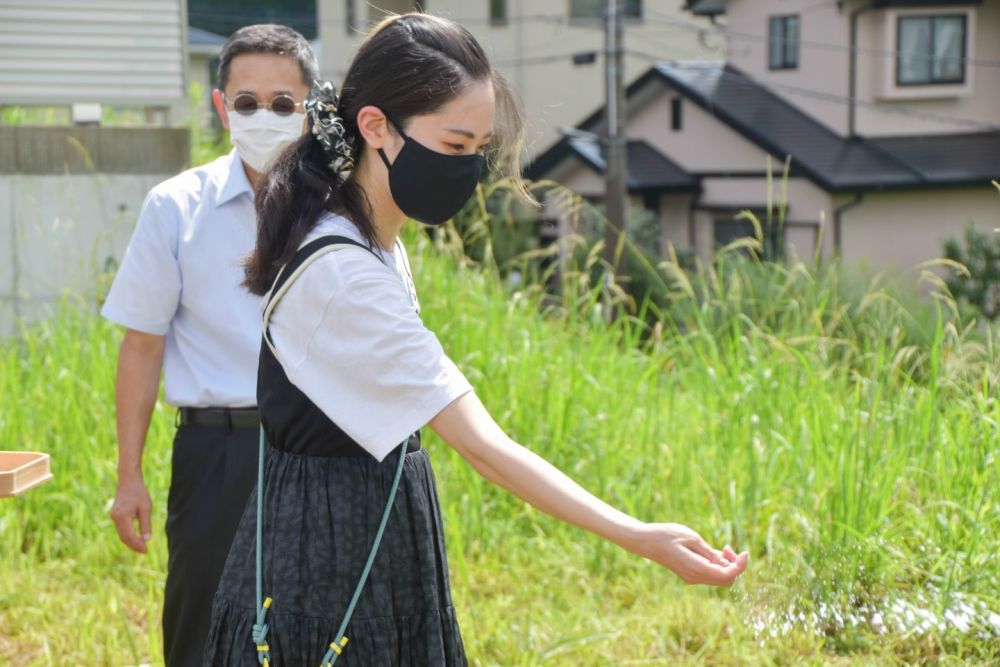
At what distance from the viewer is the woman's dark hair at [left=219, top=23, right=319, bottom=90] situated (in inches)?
120

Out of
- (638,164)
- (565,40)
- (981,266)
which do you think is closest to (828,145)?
(638,164)

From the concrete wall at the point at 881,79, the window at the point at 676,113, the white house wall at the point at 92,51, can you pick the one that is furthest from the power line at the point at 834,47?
the white house wall at the point at 92,51

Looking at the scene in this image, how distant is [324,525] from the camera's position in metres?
1.93

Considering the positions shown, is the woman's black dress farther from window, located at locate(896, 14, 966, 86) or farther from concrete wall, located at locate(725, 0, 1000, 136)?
window, located at locate(896, 14, 966, 86)

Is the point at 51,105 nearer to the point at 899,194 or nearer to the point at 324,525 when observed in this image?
the point at 324,525

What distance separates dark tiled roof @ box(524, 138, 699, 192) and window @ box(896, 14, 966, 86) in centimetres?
427

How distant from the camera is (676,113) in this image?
24.4 meters

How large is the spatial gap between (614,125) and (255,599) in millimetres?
17508

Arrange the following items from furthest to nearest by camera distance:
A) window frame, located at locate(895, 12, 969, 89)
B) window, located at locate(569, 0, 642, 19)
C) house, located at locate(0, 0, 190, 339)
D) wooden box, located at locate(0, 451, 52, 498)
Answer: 1. window, located at locate(569, 0, 642, 19)
2. window frame, located at locate(895, 12, 969, 89)
3. house, located at locate(0, 0, 190, 339)
4. wooden box, located at locate(0, 451, 52, 498)

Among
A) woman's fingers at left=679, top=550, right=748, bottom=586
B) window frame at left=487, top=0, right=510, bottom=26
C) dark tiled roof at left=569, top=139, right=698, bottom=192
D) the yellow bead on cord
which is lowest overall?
dark tiled roof at left=569, top=139, right=698, bottom=192

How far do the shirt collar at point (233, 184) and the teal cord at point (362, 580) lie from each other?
1203mm

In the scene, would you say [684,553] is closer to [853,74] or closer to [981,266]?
[981,266]

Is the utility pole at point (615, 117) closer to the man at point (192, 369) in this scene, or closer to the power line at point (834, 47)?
the power line at point (834, 47)

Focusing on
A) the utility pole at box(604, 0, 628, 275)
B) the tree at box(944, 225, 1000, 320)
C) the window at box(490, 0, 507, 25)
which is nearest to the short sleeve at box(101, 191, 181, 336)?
the utility pole at box(604, 0, 628, 275)
